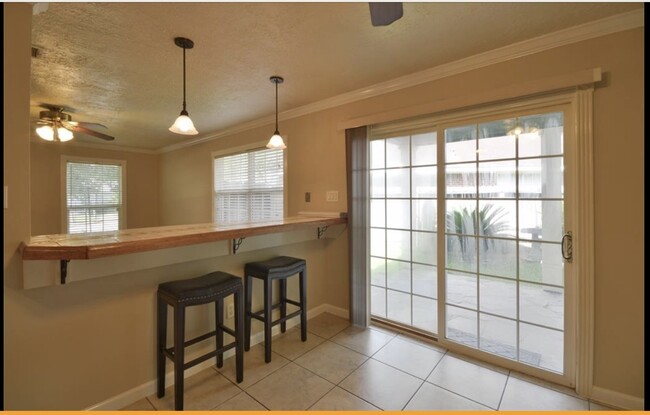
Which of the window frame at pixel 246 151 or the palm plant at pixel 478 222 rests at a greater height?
the window frame at pixel 246 151

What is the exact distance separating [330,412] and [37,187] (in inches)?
225

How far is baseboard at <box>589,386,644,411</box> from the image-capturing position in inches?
65.2

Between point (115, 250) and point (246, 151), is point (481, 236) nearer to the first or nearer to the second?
point (115, 250)

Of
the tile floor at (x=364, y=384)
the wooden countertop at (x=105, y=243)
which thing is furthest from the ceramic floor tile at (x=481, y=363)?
the wooden countertop at (x=105, y=243)

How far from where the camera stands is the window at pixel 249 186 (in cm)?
376

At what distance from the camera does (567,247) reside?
189 cm

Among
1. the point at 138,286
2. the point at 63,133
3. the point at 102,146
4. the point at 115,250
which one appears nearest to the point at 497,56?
the point at 115,250

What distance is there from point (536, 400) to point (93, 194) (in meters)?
6.77

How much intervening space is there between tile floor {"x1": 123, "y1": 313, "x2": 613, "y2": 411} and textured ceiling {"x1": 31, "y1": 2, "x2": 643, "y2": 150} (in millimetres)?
2381

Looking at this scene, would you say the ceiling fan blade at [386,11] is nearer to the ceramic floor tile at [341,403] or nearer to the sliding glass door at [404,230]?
the sliding glass door at [404,230]

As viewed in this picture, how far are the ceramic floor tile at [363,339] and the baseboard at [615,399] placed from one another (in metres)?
1.39

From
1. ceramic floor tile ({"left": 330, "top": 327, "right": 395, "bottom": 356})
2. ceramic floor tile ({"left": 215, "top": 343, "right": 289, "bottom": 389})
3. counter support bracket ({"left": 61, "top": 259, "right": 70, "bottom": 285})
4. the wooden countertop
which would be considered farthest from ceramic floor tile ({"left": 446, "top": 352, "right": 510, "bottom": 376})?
counter support bracket ({"left": 61, "top": 259, "right": 70, "bottom": 285})

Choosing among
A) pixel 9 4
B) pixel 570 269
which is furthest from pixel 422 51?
pixel 9 4

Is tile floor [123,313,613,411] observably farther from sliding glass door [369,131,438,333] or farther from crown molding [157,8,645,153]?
crown molding [157,8,645,153]
